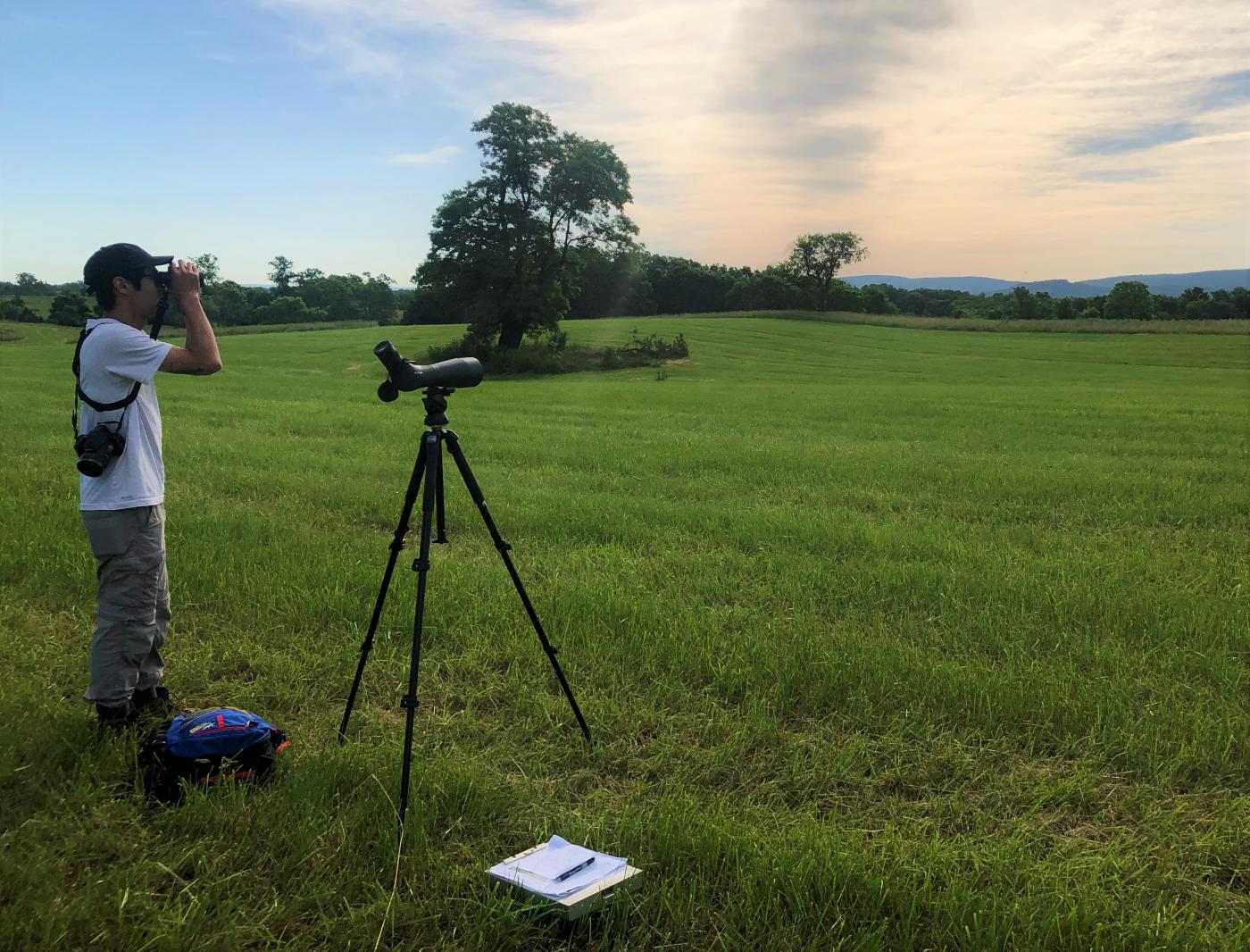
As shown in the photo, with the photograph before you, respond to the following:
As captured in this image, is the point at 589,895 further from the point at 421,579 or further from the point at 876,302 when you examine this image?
the point at 876,302

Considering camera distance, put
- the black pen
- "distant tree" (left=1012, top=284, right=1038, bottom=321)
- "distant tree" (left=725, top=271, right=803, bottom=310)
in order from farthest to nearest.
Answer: "distant tree" (left=725, top=271, right=803, bottom=310)
"distant tree" (left=1012, top=284, right=1038, bottom=321)
the black pen

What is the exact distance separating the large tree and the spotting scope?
1383 inches

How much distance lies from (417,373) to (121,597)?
187 centimetres

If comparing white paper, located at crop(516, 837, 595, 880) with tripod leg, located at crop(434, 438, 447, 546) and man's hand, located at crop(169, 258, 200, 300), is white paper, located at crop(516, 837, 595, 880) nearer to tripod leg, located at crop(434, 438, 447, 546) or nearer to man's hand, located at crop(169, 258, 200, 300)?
tripod leg, located at crop(434, 438, 447, 546)

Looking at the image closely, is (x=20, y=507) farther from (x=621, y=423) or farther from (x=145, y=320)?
(x=621, y=423)

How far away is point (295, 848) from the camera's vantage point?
3250 mm

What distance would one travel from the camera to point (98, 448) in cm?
382

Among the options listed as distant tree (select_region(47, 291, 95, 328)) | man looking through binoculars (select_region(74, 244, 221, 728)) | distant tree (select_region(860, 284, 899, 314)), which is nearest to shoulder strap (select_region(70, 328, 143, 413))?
man looking through binoculars (select_region(74, 244, 221, 728))

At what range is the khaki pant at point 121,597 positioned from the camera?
3.91 metres

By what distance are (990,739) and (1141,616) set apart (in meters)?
2.31

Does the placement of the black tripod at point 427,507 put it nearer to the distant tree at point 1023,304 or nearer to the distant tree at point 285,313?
the distant tree at point 1023,304

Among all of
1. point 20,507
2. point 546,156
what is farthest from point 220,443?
point 546,156

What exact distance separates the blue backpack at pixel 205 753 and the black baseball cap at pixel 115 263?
6.99 feet

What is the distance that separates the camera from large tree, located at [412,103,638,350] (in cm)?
3784
